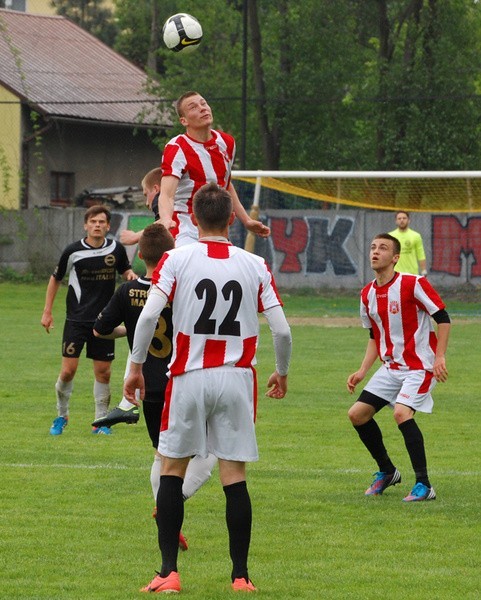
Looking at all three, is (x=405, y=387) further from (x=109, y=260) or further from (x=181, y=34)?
(x=109, y=260)

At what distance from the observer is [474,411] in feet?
41.9

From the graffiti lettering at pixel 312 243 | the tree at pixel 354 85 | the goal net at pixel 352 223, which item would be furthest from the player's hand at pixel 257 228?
the tree at pixel 354 85

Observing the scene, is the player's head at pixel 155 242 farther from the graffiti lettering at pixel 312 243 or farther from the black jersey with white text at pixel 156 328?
the graffiti lettering at pixel 312 243

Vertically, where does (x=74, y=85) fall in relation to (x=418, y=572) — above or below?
above

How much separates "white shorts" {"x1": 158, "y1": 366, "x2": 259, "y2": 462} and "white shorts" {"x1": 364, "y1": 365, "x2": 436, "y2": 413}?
2783mm

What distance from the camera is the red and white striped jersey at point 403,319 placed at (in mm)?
8391

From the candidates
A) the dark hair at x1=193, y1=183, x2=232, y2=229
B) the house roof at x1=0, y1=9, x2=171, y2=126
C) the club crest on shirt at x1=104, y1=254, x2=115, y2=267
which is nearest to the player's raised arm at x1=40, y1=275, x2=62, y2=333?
the club crest on shirt at x1=104, y1=254, x2=115, y2=267

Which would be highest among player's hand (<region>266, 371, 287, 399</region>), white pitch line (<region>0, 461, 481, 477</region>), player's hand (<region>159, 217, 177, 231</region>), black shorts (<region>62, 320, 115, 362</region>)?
player's hand (<region>159, 217, 177, 231</region>)

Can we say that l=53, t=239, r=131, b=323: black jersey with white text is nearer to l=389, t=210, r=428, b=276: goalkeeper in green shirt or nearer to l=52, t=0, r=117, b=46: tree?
l=389, t=210, r=428, b=276: goalkeeper in green shirt

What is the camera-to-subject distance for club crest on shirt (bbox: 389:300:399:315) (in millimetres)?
8414

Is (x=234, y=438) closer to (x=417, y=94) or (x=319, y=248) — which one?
(x=319, y=248)

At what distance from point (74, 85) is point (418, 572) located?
1384 inches

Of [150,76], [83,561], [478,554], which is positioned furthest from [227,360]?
[150,76]

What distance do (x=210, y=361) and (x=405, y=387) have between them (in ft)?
9.82
